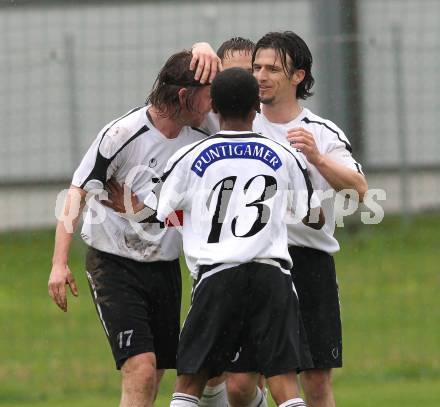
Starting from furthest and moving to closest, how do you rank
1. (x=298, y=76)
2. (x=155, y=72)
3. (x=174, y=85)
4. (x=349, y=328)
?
(x=155, y=72) < (x=349, y=328) < (x=298, y=76) < (x=174, y=85)

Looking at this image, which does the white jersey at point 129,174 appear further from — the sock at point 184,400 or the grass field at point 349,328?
the grass field at point 349,328

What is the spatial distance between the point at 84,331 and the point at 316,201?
5.87m

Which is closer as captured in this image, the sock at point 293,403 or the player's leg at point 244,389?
the sock at point 293,403

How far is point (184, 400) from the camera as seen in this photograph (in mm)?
6461

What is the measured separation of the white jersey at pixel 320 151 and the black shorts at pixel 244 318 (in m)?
0.82

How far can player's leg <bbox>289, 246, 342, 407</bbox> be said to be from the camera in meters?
7.29

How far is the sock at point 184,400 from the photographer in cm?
645

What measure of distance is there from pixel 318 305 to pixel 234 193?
117 centimetres

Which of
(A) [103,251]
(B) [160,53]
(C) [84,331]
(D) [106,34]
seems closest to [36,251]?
(C) [84,331]

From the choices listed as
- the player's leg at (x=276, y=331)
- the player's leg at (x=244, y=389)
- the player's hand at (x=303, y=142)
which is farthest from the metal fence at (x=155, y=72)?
the player's leg at (x=276, y=331)

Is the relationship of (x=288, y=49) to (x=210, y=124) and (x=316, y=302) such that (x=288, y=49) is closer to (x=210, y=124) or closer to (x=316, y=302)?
(x=210, y=124)

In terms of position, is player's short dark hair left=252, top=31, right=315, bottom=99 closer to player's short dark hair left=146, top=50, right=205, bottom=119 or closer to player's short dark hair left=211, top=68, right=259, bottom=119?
player's short dark hair left=146, top=50, right=205, bottom=119

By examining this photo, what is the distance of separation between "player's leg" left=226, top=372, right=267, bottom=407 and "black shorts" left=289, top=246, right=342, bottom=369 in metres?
0.37

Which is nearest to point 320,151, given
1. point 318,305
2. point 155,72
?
point 318,305
